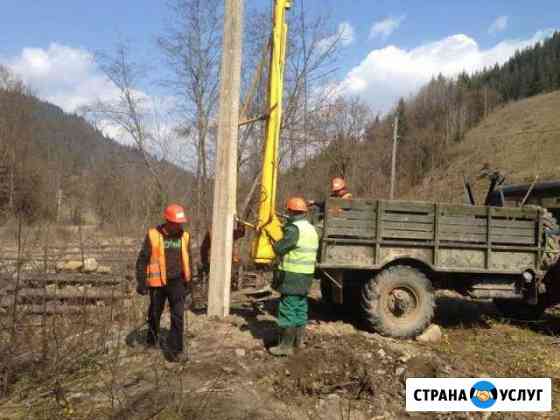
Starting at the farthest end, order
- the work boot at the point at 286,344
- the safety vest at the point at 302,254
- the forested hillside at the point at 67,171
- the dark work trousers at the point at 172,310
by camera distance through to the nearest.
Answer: the safety vest at the point at 302,254
the work boot at the point at 286,344
the dark work trousers at the point at 172,310
the forested hillside at the point at 67,171

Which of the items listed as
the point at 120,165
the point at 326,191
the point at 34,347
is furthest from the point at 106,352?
the point at 326,191

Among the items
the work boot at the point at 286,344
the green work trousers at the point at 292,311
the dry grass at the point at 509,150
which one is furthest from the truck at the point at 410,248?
the dry grass at the point at 509,150

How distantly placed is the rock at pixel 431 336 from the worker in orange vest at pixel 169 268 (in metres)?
3.10

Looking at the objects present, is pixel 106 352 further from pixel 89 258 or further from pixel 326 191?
pixel 326 191

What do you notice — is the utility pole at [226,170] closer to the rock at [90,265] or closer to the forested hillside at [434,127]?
the rock at [90,265]

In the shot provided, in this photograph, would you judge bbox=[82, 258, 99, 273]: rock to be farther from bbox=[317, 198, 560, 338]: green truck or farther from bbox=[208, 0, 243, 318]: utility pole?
bbox=[317, 198, 560, 338]: green truck

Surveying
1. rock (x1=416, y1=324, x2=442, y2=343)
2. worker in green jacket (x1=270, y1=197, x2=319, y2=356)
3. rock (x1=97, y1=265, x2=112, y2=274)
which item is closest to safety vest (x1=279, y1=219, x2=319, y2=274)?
worker in green jacket (x1=270, y1=197, x2=319, y2=356)

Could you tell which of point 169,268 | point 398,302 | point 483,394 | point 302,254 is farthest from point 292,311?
point 483,394

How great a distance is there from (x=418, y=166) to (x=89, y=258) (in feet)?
105

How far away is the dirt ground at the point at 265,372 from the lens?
3.78m

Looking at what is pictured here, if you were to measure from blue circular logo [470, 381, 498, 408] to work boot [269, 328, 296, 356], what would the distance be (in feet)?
6.24

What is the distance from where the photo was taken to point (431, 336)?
6391 millimetres

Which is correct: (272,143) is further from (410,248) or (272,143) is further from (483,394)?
(483,394)

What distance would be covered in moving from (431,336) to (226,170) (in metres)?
3.54
